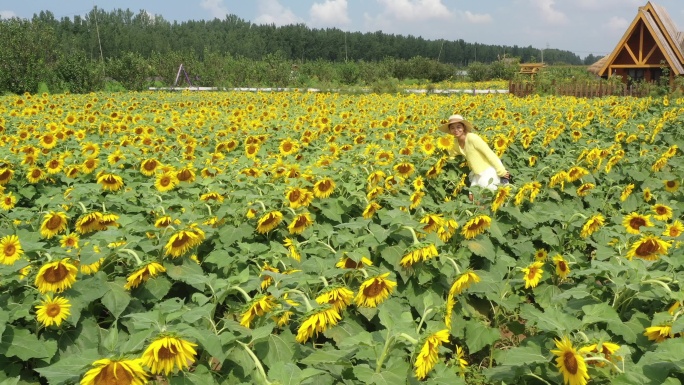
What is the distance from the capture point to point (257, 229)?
10.4 feet

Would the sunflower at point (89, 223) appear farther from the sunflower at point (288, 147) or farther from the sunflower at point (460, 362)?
the sunflower at point (288, 147)

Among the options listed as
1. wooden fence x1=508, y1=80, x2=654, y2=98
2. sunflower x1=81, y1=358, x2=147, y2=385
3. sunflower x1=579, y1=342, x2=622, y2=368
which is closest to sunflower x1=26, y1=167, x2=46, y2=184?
sunflower x1=81, y1=358, x2=147, y2=385

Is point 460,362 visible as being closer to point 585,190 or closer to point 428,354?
point 428,354

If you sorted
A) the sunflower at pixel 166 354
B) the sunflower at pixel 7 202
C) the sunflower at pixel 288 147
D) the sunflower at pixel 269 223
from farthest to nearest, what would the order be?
1. the sunflower at pixel 288 147
2. the sunflower at pixel 7 202
3. the sunflower at pixel 269 223
4. the sunflower at pixel 166 354

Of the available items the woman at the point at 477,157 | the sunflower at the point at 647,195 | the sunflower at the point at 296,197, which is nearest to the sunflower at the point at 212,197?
the sunflower at the point at 296,197

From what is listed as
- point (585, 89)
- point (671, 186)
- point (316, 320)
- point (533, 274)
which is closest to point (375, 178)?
point (533, 274)

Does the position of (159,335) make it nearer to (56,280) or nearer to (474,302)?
(56,280)

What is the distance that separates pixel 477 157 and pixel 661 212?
6.41ft

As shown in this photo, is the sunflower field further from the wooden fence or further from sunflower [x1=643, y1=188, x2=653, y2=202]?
the wooden fence

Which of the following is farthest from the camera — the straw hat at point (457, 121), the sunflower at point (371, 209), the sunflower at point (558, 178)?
the straw hat at point (457, 121)

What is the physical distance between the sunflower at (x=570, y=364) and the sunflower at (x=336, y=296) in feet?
2.47

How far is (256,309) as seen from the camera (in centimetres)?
197

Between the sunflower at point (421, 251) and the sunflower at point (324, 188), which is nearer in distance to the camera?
the sunflower at point (421, 251)

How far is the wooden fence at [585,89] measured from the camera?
1938 centimetres
